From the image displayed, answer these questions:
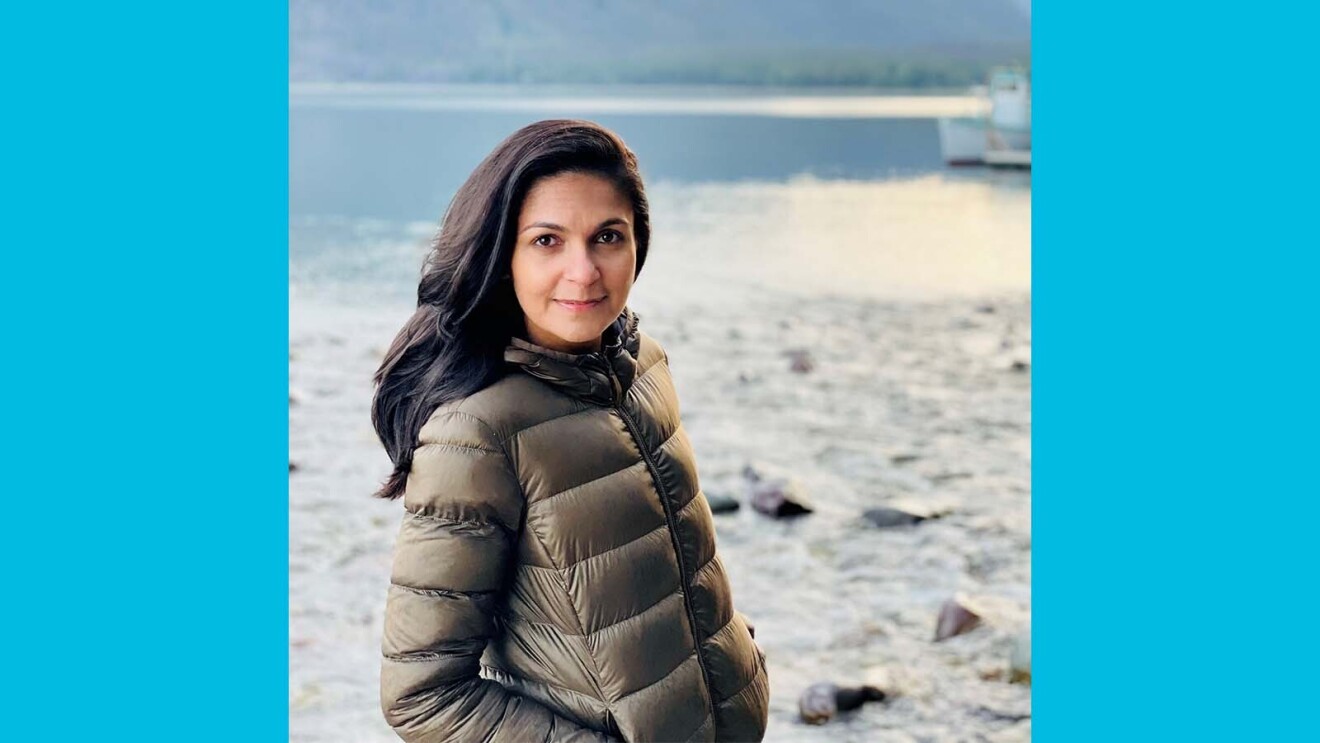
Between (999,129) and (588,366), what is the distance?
2.50 m

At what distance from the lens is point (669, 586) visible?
1.37m

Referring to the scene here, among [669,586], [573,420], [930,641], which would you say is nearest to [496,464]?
[573,420]

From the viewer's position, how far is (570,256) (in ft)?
4.23

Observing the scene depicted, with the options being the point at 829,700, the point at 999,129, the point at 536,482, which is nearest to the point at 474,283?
the point at 536,482

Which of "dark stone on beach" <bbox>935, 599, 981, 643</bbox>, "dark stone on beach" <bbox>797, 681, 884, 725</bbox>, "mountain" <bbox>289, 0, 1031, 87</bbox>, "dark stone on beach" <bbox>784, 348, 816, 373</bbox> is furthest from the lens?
"dark stone on beach" <bbox>784, 348, 816, 373</bbox>

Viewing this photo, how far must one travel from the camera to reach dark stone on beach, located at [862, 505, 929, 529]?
327cm

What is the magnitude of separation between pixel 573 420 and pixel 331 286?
2379mm

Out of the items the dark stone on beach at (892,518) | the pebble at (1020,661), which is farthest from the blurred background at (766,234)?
the pebble at (1020,661)

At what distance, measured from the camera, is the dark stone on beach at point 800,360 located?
3965 millimetres

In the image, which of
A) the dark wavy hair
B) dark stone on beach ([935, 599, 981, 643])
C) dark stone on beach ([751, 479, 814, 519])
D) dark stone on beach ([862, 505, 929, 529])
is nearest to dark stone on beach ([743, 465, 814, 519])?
dark stone on beach ([751, 479, 814, 519])

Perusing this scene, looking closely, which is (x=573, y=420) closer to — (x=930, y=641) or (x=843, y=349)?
(x=930, y=641)

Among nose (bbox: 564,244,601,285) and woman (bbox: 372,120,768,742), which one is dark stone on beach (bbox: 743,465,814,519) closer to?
woman (bbox: 372,120,768,742)

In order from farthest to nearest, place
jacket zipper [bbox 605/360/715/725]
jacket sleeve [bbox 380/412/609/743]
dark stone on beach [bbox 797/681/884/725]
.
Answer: dark stone on beach [bbox 797/681/884/725]
jacket zipper [bbox 605/360/715/725]
jacket sleeve [bbox 380/412/609/743]

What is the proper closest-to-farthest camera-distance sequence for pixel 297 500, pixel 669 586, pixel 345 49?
1. pixel 669 586
2. pixel 297 500
3. pixel 345 49
